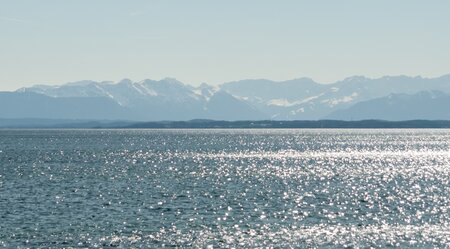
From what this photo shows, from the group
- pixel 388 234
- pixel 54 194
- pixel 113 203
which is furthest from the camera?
pixel 54 194

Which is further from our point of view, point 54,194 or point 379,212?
point 54,194

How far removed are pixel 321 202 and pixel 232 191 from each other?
56.7 feet

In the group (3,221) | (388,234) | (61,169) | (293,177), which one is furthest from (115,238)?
(61,169)

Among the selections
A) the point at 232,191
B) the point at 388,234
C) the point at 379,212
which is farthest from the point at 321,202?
the point at 388,234

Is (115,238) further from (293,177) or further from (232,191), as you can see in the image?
(293,177)

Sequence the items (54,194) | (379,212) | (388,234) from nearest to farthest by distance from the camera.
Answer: (388,234) < (379,212) < (54,194)

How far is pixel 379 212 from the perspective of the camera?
Result: 83.9 metres

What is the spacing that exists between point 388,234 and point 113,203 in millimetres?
36616

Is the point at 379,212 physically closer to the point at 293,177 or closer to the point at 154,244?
the point at 154,244

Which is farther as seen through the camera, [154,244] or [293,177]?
[293,177]

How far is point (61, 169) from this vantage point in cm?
15050

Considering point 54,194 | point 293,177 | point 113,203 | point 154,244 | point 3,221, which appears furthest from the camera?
point 293,177

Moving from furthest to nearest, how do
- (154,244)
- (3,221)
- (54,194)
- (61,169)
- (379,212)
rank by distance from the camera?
1. (61,169)
2. (54,194)
3. (379,212)
4. (3,221)
5. (154,244)

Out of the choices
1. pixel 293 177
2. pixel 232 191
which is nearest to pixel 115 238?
pixel 232 191
